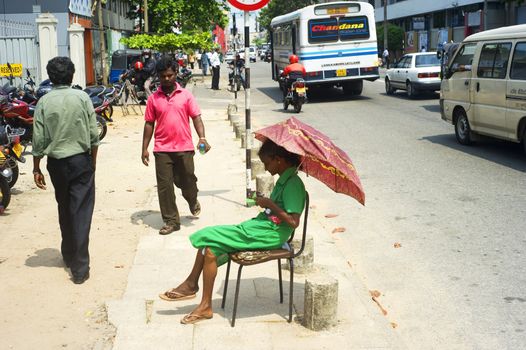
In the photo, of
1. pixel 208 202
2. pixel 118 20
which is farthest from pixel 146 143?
pixel 118 20

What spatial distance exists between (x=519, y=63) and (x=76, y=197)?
775 cm

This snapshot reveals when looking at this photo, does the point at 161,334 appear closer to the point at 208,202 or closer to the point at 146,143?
the point at 146,143

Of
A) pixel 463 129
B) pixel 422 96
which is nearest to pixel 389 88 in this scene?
pixel 422 96

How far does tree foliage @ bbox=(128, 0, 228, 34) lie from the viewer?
38.6 meters

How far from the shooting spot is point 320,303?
447 centimetres

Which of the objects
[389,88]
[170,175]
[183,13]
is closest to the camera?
[170,175]

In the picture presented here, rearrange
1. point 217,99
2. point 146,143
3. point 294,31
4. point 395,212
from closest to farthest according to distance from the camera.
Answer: point 146,143
point 395,212
point 294,31
point 217,99

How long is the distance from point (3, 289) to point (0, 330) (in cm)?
90

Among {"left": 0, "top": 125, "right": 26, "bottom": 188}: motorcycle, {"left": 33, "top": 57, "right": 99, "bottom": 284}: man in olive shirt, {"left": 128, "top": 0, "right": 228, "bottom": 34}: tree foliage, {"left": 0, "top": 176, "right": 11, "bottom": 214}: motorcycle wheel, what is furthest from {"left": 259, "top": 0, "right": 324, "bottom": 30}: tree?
{"left": 33, "top": 57, "right": 99, "bottom": 284}: man in olive shirt

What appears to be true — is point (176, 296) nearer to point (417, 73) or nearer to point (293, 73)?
point (293, 73)

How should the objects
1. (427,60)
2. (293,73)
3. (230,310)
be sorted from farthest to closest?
(427,60), (293,73), (230,310)

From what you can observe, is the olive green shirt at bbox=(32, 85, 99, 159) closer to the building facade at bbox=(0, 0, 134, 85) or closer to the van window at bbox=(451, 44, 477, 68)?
the van window at bbox=(451, 44, 477, 68)

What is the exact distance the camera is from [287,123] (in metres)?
4.51

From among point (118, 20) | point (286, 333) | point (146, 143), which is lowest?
point (286, 333)
